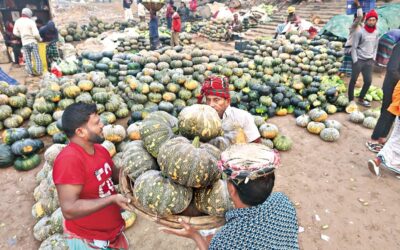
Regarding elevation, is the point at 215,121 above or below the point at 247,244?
above

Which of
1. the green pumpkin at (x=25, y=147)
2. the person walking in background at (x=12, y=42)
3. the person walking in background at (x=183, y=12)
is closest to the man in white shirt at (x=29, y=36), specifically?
the person walking in background at (x=12, y=42)

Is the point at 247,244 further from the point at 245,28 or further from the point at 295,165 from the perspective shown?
the point at 245,28

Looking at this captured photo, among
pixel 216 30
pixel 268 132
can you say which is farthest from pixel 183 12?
pixel 268 132

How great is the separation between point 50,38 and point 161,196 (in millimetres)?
12479

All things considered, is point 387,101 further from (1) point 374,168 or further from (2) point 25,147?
(2) point 25,147

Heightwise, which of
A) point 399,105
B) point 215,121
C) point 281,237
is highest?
point 215,121

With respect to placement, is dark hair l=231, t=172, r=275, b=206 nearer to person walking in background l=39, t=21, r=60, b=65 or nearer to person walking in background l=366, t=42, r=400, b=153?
person walking in background l=366, t=42, r=400, b=153

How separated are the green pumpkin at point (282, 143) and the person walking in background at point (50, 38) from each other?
10433 mm

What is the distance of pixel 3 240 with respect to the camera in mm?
3896

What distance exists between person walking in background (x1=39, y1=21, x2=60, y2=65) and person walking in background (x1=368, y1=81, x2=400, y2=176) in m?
12.4

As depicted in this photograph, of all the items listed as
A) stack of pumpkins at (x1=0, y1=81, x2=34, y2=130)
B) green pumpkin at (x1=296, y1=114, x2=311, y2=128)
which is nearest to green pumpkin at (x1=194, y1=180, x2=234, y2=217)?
green pumpkin at (x1=296, y1=114, x2=311, y2=128)

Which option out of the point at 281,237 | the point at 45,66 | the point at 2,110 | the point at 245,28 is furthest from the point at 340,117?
the point at 245,28

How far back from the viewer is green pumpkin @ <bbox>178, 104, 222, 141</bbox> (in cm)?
241

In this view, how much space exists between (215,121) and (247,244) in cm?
121
